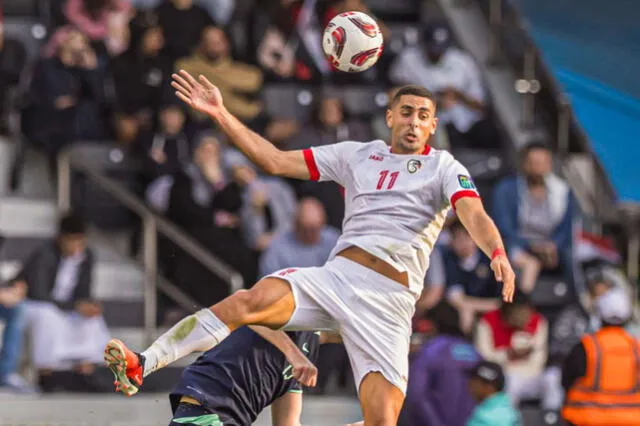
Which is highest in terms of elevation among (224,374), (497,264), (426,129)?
(426,129)

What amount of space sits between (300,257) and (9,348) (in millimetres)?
2565

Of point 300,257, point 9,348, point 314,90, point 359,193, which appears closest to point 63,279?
point 9,348

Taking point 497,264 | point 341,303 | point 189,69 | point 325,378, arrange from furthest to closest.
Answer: point 189,69, point 325,378, point 341,303, point 497,264

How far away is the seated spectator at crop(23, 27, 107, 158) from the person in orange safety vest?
533 centimetres

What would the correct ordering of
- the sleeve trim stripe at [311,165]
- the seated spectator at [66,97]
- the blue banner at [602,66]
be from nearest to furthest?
the sleeve trim stripe at [311,165], the seated spectator at [66,97], the blue banner at [602,66]

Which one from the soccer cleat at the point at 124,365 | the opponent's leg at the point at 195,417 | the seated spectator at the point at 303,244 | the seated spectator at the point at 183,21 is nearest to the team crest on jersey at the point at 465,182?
the opponent's leg at the point at 195,417

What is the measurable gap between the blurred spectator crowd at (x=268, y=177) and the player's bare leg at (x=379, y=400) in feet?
11.5

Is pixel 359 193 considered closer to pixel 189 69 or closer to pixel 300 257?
pixel 300 257

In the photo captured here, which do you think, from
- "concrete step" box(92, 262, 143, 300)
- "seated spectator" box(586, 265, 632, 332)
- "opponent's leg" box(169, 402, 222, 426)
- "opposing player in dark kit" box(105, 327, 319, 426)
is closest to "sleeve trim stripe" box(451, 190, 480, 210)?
"opposing player in dark kit" box(105, 327, 319, 426)

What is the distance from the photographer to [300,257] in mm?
15023

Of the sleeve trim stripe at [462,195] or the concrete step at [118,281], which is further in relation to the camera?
the concrete step at [118,281]

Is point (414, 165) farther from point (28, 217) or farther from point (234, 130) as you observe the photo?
point (28, 217)

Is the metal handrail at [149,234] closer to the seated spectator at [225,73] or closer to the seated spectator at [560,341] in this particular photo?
the seated spectator at [225,73]

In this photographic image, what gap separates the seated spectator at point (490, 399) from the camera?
530 inches
